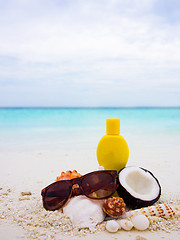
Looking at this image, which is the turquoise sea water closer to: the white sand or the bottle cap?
the white sand

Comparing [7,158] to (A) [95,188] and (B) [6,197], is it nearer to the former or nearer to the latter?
(B) [6,197]

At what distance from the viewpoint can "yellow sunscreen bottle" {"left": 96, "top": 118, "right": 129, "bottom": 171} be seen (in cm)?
267

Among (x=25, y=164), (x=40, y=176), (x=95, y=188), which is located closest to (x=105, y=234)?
(x=95, y=188)

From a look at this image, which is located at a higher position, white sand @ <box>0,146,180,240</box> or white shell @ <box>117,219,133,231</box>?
white shell @ <box>117,219,133,231</box>

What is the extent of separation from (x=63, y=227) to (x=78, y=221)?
0.13 m

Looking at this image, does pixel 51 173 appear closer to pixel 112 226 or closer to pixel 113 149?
pixel 113 149

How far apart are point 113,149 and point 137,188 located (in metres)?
0.45

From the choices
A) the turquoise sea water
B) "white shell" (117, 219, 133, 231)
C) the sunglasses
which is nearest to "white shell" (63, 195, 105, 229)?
the sunglasses

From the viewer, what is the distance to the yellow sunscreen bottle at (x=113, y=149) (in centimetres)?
267

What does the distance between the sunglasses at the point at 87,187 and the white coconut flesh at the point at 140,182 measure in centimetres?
14

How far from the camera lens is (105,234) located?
2064 millimetres

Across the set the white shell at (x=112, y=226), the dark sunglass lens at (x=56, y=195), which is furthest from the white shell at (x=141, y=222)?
the dark sunglass lens at (x=56, y=195)

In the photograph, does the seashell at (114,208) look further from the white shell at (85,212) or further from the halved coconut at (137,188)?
the halved coconut at (137,188)

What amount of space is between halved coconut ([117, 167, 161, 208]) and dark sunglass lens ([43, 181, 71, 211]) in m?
0.50
